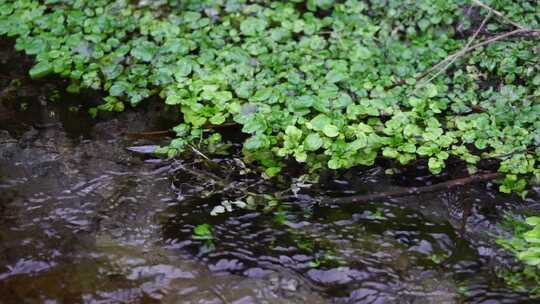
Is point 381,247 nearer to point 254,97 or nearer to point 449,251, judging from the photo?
point 449,251

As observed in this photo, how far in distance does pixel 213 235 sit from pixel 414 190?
1398 mm

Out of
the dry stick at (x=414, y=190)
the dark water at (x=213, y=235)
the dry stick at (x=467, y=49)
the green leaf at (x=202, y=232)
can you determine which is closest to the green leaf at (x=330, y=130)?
the dark water at (x=213, y=235)

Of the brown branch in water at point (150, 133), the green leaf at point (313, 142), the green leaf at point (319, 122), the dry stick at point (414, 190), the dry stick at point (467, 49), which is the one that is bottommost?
the dry stick at point (414, 190)

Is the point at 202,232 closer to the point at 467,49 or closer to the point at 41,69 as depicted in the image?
the point at 41,69

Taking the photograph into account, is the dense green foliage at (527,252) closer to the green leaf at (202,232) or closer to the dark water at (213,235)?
the dark water at (213,235)

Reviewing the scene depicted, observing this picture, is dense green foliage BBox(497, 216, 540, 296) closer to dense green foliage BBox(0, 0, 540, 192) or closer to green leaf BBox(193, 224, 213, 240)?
dense green foliage BBox(0, 0, 540, 192)

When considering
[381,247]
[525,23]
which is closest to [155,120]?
[381,247]

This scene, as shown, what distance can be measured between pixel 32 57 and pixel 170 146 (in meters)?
1.90

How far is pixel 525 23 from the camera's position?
4.65 m

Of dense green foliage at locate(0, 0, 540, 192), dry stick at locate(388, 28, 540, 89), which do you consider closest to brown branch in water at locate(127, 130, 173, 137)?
dense green foliage at locate(0, 0, 540, 192)

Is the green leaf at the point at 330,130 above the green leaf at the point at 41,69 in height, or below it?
below

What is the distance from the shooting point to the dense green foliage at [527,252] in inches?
125

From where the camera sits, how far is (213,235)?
3.52 metres

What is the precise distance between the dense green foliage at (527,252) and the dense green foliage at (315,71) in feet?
1.37
